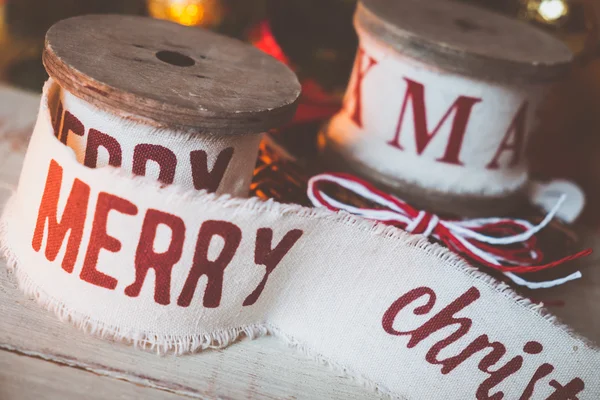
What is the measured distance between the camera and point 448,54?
2.07ft

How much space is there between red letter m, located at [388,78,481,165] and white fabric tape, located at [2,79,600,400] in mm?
208

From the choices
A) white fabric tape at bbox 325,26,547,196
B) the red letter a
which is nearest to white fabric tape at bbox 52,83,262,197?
white fabric tape at bbox 325,26,547,196

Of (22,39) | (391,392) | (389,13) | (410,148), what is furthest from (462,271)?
(22,39)

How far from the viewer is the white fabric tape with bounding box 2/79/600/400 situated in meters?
0.47

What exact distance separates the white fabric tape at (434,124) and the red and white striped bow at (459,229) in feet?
0.22

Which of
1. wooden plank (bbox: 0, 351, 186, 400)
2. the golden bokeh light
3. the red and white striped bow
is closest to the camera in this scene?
wooden plank (bbox: 0, 351, 186, 400)

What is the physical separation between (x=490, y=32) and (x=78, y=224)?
1.71 feet

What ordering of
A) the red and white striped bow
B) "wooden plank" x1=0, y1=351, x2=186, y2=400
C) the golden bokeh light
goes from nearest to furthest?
"wooden plank" x1=0, y1=351, x2=186, y2=400 < the red and white striped bow < the golden bokeh light

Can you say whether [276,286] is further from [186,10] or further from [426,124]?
[186,10]

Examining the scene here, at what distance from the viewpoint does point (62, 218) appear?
0.48 meters

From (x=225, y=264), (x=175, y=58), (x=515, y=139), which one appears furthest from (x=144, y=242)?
(x=515, y=139)

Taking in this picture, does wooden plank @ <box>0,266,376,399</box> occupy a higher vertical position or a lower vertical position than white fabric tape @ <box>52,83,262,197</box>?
lower

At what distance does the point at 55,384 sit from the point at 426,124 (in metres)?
0.46

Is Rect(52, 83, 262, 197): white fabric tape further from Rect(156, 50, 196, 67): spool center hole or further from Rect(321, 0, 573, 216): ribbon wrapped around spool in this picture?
Rect(321, 0, 573, 216): ribbon wrapped around spool
